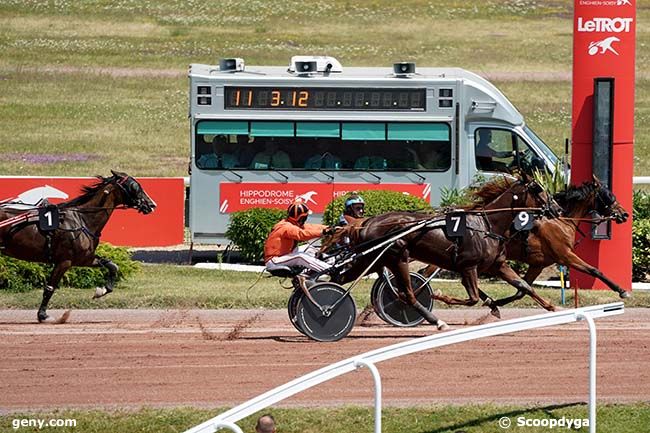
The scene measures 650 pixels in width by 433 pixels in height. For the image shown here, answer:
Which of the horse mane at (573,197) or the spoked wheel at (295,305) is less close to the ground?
the horse mane at (573,197)

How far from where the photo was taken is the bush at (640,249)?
20422 mm

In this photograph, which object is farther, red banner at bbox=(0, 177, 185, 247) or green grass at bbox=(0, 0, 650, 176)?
green grass at bbox=(0, 0, 650, 176)

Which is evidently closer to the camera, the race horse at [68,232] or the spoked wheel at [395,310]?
the spoked wheel at [395,310]

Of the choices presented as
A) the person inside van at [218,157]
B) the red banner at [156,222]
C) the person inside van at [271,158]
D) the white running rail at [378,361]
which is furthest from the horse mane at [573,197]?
the red banner at [156,222]

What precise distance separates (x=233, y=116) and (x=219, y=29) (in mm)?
31221

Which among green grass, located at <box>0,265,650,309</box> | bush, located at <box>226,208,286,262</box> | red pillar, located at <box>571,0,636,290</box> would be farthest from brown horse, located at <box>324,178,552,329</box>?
bush, located at <box>226,208,286,262</box>

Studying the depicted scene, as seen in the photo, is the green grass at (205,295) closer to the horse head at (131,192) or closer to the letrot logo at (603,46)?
the horse head at (131,192)

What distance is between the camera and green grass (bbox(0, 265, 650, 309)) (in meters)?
17.6

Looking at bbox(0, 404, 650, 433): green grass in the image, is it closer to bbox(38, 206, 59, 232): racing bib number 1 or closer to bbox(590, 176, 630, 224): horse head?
bbox(38, 206, 59, 232): racing bib number 1

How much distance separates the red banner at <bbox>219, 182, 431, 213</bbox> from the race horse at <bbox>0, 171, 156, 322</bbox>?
6.06 m

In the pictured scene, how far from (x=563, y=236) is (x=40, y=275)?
6.84 metres

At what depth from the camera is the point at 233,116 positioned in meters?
22.4

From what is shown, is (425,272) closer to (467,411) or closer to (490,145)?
(467,411)

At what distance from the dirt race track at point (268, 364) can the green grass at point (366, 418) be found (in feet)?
1.15
